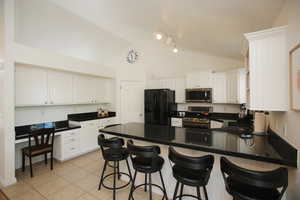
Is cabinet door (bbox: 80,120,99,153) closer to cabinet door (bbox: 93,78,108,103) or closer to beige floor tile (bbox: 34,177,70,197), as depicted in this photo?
cabinet door (bbox: 93,78,108,103)

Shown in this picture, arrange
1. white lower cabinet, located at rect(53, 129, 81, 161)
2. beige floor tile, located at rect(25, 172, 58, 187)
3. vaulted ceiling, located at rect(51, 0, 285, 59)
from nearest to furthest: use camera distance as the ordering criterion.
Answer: vaulted ceiling, located at rect(51, 0, 285, 59) → beige floor tile, located at rect(25, 172, 58, 187) → white lower cabinet, located at rect(53, 129, 81, 161)

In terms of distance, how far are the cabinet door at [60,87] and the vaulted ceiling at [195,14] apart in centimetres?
159

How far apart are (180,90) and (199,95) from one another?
72 centimetres

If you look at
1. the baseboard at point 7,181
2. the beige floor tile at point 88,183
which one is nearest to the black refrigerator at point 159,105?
the beige floor tile at point 88,183

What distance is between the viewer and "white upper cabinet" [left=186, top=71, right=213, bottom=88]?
13.8 feet

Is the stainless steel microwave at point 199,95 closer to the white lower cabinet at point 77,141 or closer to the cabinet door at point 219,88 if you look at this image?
the cabinet door at point 219,88

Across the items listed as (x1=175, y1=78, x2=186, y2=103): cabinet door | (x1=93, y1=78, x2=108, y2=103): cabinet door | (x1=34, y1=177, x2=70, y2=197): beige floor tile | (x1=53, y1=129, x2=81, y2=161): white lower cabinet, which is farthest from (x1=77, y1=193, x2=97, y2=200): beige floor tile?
(x1=175, y1=78, x2=186, y2=103): cabinet door

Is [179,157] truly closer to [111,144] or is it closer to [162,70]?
[111,144]

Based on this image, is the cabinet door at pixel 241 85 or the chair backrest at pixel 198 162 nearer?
the chair backrest at pixel 198 162

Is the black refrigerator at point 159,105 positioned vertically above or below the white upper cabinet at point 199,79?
below

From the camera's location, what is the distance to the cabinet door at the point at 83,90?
13.2 ft

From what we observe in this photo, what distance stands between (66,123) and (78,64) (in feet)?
5.50

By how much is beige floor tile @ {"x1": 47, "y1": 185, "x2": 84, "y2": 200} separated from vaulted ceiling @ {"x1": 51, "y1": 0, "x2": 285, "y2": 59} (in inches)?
125

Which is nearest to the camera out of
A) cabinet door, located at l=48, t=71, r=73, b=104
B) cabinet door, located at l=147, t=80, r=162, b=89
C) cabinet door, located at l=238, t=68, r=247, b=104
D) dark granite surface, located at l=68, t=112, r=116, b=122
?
cabinet door, located at l=48, t=71, r=73, b=104
